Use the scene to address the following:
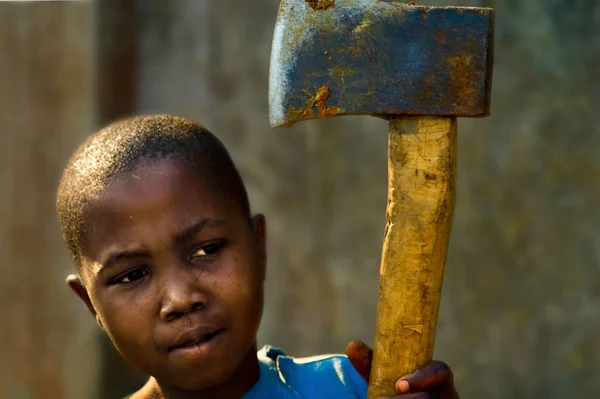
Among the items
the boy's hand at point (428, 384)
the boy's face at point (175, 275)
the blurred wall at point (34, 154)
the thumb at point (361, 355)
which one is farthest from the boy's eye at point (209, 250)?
the blurred wall at point (34, 154)

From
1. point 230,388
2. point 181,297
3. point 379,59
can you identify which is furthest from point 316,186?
point 379,59

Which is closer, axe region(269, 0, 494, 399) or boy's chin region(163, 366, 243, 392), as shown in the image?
axe region(269, 0, 494, 399)

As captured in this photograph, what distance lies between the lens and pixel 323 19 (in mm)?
2139

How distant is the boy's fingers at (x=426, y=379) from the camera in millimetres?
2125

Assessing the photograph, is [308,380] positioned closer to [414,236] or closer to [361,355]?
[361,355]

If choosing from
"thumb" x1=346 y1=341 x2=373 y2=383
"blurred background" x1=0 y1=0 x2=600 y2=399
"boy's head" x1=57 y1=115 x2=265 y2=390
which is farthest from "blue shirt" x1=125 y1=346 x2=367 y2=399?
"blurred background" x1=0 y1=0 x2=600 y2=399

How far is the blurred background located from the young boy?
47.7 inches

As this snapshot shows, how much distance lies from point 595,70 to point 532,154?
14.7 inches

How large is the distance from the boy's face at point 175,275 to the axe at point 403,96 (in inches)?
15.6

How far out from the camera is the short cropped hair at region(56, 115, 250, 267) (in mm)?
2465

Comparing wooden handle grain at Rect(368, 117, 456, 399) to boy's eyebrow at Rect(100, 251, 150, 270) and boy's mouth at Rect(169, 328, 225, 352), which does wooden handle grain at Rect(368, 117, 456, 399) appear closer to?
boy's mouth at Rect(169, 328, 225, 352)

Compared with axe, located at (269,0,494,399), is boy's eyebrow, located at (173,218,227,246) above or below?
below

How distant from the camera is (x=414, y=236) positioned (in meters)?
2.12

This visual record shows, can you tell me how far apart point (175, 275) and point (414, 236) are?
0.59 meters
